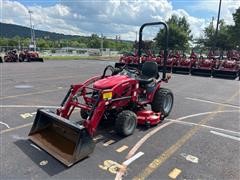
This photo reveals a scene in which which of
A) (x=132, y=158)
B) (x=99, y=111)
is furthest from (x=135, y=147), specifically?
(x=99, y=111)

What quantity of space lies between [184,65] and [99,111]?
16.1 meters

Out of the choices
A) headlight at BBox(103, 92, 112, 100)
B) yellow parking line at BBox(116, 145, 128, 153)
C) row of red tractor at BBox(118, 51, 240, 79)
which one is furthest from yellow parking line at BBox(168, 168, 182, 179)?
row of red tractor at BBox(118, 51, 240, 79)

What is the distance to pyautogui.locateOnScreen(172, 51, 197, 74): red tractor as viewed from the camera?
1897cm

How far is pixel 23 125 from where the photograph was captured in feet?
18.9

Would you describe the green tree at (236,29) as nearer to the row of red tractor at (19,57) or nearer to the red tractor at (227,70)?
the red tractor at (227,70)

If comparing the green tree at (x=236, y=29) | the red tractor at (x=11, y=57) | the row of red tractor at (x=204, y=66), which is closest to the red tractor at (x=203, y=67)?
the row of red tractor at (x=204, y=66)

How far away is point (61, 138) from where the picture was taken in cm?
453

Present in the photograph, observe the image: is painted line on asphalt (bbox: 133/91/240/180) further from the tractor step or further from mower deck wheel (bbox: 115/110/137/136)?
mower deck wheel (bbox: 115/110/137/136)

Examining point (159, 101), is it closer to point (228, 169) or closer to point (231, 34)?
point (228, 169)


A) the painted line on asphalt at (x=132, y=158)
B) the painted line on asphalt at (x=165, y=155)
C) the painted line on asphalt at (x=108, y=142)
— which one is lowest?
the painted line on asphalt at (x=165, y=155)

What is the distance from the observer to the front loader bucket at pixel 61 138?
3.93 m

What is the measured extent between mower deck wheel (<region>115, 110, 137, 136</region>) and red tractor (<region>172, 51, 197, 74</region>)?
1461 cm

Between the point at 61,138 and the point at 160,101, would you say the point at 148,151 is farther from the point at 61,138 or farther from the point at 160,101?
the point at 160,101

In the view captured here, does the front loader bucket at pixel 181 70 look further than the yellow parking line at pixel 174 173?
Yes
